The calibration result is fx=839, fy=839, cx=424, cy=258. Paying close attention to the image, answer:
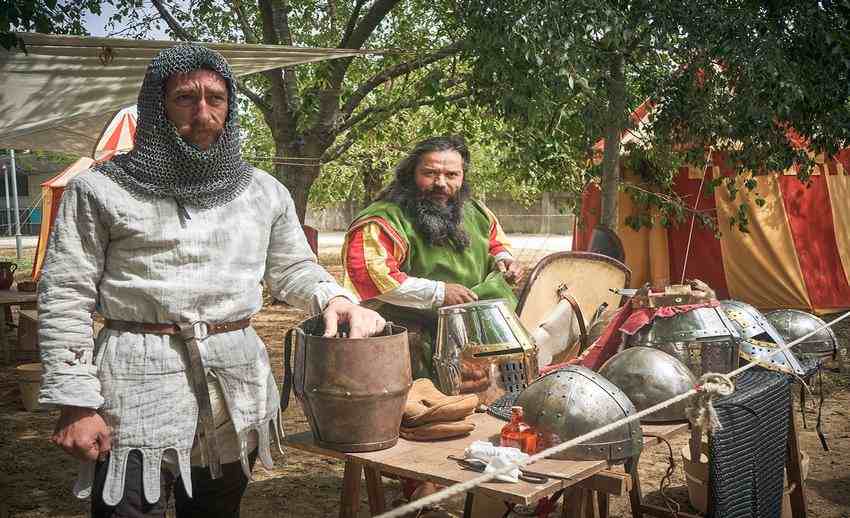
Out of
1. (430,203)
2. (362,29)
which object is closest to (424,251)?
(430,203)

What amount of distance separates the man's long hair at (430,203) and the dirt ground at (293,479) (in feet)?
3.57

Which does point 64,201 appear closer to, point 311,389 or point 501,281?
point 311,389

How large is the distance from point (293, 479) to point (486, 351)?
174 centimetres

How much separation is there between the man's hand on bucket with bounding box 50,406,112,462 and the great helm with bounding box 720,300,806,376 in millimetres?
2213

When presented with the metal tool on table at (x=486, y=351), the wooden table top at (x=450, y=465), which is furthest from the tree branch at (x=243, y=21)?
the wooden table top at (x=450, y=465)

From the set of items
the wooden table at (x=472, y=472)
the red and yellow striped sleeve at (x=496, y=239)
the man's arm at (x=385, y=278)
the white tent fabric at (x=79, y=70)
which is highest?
the white tent fabric at (x=79, y=70)

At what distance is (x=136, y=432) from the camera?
1.83m

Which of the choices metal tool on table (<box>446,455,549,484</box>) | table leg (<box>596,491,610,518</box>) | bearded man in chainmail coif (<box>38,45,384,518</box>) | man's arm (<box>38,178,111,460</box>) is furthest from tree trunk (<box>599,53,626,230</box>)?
man's arm (<box>38,178,111,460</box>)

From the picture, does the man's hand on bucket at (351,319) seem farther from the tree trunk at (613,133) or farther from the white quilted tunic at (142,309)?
the tree trunk at (613,133)

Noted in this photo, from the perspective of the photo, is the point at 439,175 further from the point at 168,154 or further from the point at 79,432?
the point at 79,432

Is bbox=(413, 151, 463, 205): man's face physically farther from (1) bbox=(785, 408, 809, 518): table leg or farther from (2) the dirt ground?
(1) bbox=(785, 408, 809, 518): table leg

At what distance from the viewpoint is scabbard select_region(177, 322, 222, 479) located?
1.89 metres

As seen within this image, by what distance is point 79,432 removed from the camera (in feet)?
5.73

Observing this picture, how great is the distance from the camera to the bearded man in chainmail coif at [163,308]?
5.86ft
